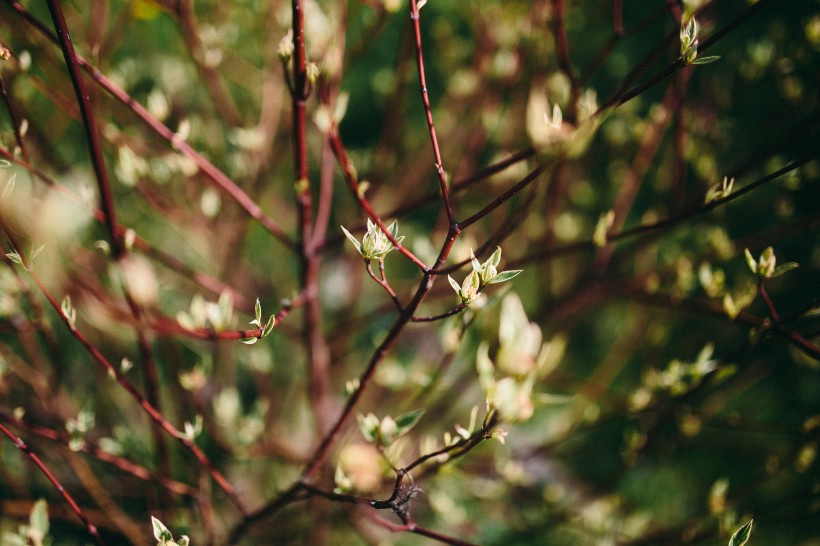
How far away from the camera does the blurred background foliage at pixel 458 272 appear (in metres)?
0.87

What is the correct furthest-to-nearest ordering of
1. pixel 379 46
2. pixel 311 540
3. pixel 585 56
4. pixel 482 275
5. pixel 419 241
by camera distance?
pixel 379 46
pixel 585 56
pixel 311 540
pixel 419 241
pixel 482 275

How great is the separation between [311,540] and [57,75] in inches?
51.5

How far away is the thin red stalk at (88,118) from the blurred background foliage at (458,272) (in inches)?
2.8

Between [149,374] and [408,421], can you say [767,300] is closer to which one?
[408,421]

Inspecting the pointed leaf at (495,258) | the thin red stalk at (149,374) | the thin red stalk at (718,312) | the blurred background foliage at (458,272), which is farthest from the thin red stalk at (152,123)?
the thin red stalk at (718,312)

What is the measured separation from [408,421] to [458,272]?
2.56 feet

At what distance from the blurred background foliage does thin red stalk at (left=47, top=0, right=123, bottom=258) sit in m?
0.07

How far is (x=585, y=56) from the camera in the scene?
169cm

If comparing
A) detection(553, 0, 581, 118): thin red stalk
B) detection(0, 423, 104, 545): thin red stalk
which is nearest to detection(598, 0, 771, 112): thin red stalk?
detection(553, 0, 581, 118): thin red stalk

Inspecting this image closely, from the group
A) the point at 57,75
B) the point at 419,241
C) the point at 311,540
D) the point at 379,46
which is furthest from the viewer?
the point at 379,46

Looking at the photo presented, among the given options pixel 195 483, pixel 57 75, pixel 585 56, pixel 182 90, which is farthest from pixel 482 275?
pixel 585 56

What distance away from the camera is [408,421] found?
597mm

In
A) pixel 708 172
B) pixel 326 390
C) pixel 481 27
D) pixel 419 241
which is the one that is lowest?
pixel 326 390

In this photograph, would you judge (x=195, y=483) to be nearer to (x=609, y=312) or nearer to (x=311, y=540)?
(x=311, y=540)
